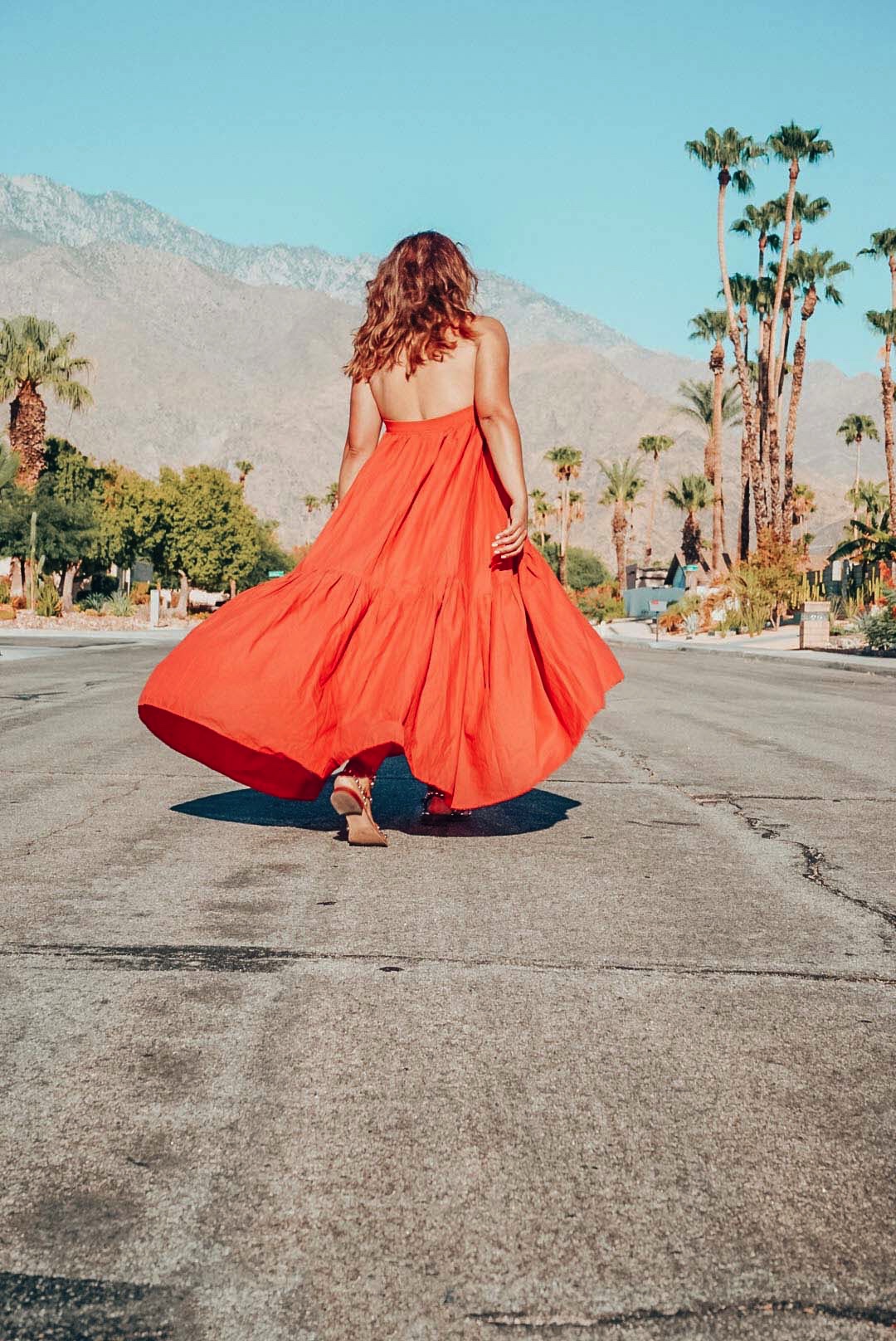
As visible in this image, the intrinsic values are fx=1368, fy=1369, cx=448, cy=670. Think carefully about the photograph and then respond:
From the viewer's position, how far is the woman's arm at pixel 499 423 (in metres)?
5.43

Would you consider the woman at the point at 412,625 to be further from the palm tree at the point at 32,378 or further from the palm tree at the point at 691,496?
the palm tree at the point at 691,496

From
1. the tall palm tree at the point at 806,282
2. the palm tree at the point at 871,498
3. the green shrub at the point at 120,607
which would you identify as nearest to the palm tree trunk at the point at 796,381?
the tall palm tree at the point at 806,282

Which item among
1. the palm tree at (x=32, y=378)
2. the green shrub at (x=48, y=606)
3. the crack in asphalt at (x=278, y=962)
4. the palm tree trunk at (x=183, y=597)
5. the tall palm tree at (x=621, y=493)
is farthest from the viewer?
the tall palm tree at (x=621, y=493)

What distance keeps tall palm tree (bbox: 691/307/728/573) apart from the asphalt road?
47.5m

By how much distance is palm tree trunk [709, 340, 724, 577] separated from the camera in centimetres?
5247

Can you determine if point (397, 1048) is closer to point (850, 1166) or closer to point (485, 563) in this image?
point (850, 1166)

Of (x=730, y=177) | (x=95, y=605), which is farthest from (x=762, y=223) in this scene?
(x=95, y=605)

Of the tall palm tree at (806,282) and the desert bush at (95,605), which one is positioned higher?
the tall palm tree at (806,282)

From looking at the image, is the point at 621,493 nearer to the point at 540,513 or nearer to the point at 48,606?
the point at 540,513

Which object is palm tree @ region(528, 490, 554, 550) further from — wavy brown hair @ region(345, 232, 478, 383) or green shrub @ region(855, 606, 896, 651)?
wavy brown hair @ region(345, 232, 478, 383)

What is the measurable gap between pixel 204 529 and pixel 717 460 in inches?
1023

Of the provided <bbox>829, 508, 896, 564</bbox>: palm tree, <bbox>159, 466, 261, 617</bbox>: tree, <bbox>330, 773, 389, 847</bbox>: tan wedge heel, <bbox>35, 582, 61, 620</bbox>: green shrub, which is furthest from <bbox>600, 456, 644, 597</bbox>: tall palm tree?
<bbox>330, 773, 389, 847</bbox>: tan wedge heel

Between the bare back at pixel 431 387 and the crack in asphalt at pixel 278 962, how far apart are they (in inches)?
107

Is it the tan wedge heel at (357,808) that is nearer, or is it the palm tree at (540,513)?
the tan wedge heel at (357,808)
